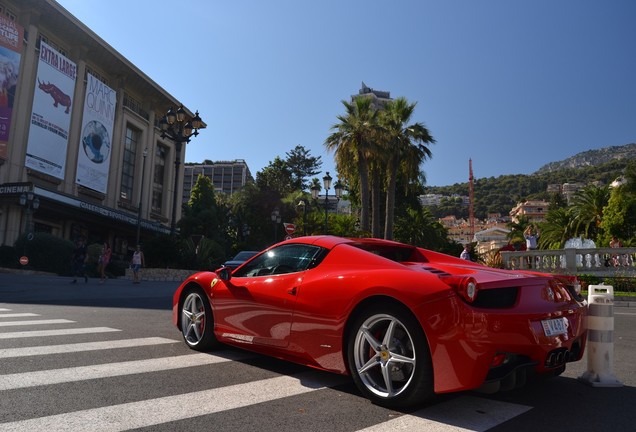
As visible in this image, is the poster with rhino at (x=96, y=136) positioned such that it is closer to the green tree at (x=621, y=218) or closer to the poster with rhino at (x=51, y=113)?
the poster with rhino at (x=51, y=113)

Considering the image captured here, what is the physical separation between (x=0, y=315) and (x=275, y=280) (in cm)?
619

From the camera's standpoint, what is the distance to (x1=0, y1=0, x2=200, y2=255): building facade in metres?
31.0

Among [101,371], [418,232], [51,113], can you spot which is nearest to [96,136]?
[51,113]

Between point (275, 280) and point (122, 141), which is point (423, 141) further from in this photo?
point (122, 141)

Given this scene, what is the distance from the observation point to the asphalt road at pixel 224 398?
2.99 m

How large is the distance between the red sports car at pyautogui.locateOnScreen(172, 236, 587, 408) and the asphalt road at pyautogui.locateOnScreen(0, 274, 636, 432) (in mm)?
231

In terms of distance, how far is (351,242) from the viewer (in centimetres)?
425

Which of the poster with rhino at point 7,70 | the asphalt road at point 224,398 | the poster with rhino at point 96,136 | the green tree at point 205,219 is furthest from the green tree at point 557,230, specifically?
the poster with rhino at point 7,70

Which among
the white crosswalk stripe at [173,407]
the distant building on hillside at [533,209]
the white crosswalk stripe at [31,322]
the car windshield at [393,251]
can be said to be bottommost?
the white crosswalk stripe at [173,407]

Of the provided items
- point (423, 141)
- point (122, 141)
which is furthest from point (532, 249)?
point (122, 141)

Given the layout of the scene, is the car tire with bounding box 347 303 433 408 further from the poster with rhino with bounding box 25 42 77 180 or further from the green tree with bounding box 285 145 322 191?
the green tree with bounding box 285 145 322 191

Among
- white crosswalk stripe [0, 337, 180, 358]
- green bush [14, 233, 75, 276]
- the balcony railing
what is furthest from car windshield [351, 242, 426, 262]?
green bush [14, 233, 75, 276]

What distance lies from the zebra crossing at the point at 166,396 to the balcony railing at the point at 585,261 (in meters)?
16.3

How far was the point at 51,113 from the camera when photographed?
34781 millimetres
